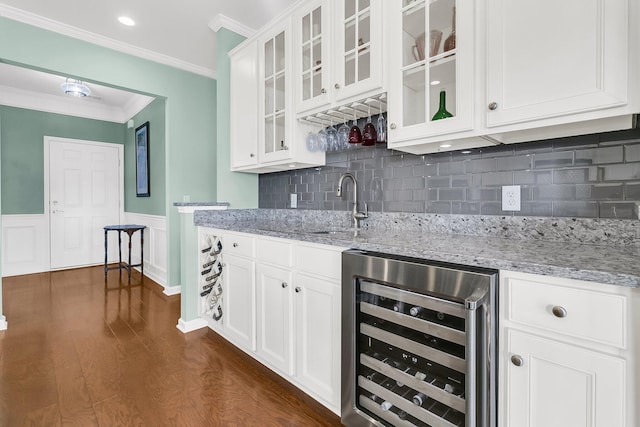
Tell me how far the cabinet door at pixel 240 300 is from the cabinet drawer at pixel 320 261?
0.48m

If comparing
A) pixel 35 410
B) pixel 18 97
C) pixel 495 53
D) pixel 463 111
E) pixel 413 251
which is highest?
pixel 18 97

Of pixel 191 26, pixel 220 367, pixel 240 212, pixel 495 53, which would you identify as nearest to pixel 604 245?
pixel 495 53

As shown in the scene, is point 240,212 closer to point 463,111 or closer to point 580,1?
point 463,111

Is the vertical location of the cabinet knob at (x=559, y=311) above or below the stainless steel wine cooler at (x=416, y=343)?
above

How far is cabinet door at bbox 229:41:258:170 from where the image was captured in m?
2.53

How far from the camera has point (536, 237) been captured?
1396 mm

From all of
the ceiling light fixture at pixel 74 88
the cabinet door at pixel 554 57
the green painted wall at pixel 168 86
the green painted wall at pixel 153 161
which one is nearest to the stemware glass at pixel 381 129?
the cabinet door at pixel 554 57

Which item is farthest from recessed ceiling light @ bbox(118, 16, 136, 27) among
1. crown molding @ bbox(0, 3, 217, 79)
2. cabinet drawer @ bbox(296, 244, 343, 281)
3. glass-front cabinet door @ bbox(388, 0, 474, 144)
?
cabinet drawer @ bbox(296, 244, 343, 281)

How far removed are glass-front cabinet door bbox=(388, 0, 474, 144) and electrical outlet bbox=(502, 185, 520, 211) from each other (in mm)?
409

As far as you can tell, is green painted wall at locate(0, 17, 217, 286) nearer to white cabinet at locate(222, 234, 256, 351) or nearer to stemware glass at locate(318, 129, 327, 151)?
white cabinet at locate(222, 234, 256, 351)

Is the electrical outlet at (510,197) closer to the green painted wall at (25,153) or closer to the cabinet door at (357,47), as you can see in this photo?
the cabinet door at (357,47)

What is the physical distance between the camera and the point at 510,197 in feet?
4.91

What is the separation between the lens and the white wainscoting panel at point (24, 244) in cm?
442

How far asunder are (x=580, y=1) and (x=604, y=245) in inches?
35.5
